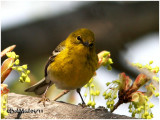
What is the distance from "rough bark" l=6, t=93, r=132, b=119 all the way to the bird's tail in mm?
1258

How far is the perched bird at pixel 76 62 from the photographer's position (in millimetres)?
3916

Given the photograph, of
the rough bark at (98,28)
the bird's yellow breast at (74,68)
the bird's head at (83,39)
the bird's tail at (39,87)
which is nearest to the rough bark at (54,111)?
the bird's yellow breast at (74,68)

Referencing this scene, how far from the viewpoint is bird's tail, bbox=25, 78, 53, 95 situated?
446 cm

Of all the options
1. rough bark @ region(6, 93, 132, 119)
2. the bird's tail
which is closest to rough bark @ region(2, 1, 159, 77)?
the bird's tail

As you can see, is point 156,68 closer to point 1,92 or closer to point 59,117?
point 59,117

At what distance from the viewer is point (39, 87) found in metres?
4.55

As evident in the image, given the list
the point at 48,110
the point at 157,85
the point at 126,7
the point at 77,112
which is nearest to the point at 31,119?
the point at 48,110

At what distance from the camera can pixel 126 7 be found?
6.27 metres

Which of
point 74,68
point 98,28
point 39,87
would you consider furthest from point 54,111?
point 98,28

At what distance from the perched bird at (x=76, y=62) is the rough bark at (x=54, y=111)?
2.67 feet

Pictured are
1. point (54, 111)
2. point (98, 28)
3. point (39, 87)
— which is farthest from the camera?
point (98, 28)

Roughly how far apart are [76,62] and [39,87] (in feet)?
2.87

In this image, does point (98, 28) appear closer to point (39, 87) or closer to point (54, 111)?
point (39, 87)

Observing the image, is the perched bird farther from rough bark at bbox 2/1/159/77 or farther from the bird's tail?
rough bark at bbox 2/1/159/77
